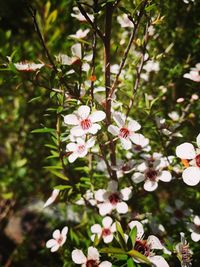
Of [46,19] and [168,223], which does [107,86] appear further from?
[46,19]

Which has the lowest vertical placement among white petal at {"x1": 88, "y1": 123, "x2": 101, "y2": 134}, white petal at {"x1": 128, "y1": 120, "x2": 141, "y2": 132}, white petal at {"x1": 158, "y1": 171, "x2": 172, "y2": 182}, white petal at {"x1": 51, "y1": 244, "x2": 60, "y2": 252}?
white petal at {"x1": 51, "y1": 244, "x2": 60, "y2": 252}

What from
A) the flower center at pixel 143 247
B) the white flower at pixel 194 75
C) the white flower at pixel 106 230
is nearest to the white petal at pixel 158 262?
the flower center at pixel 143 247

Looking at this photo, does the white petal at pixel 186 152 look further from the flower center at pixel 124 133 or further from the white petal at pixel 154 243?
the white petal at pixel 154 243

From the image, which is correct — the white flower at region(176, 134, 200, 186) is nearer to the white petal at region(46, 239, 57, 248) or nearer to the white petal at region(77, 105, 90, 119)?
the white petal at region(77, 105, 90, 119)

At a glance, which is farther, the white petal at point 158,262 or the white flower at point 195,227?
the white flower at point 195,227

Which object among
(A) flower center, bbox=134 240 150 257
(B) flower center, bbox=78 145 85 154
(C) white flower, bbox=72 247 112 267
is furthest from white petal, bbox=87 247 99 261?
(B) flower center, bbox=78 145 85 154

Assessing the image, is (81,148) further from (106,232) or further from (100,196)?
(106,232)
